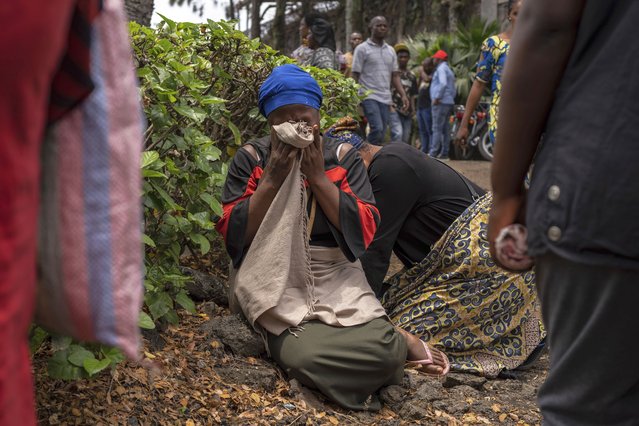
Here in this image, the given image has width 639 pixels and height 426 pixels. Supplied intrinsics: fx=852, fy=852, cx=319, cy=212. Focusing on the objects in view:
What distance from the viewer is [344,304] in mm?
3758

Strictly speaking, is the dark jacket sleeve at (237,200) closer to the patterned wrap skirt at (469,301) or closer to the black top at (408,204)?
the black top at (408,204)

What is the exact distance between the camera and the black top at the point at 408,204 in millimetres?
4344

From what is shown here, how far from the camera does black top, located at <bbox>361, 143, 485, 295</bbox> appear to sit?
4.34m

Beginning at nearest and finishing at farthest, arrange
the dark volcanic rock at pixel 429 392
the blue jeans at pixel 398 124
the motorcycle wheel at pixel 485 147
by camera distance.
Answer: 1. the dark volcanic rock at pixel 429 392
2. the blue jeans at pixel 398 124
3. the motorcycle wheel at pixel 485 147

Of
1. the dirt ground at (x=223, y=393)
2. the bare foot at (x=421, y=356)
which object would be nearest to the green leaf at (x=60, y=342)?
the dirt ground at (x=223, y=393)

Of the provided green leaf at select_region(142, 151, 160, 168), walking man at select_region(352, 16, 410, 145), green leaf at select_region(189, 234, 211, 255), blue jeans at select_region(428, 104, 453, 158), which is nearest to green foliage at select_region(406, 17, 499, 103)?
blue jeans at select_region(428, 104, 453, 158)

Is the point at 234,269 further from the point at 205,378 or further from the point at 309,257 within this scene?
the point at 205,378

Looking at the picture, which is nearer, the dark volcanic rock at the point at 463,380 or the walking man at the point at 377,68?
the dark volcanic rock at the point at 463,380

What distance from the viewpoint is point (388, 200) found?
4352mm

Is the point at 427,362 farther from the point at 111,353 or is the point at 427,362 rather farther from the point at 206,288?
the point at 111,353

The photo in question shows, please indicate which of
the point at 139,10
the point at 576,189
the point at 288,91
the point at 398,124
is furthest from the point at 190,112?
the point at 398,124

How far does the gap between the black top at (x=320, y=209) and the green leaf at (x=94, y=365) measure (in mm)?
1273

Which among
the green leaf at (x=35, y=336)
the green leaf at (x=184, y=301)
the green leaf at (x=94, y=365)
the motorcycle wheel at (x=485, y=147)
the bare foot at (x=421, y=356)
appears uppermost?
the green leaf at (x=35, y=336)

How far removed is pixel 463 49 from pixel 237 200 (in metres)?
13.3
